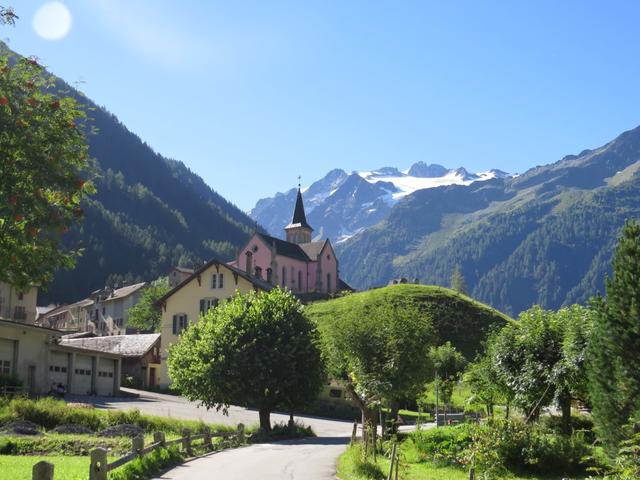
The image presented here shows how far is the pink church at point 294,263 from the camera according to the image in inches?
4077

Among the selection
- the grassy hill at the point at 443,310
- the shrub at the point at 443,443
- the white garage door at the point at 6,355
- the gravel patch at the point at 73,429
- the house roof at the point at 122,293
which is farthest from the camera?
the house roof at the point at 122,293

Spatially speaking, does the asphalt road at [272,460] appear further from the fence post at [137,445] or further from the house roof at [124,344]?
the house roof at [124,344]

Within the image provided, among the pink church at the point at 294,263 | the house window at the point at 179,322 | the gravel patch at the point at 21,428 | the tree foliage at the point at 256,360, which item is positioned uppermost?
the pink church at the point at 294,263

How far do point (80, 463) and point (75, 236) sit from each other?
177535 millimetres

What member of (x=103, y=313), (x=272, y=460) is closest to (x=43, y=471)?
(x=272, y=460)

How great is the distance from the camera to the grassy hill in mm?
77250

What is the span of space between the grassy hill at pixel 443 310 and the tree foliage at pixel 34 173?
62.0m

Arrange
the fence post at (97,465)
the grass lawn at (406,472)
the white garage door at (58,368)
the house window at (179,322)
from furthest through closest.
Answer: the house window at (179,322)
the white garage door at (58,368)
the grass lawn at (406,472)
the fence post at (97,465)

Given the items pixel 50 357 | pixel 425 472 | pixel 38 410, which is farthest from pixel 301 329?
pixel 50 357

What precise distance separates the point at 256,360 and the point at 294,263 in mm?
73698

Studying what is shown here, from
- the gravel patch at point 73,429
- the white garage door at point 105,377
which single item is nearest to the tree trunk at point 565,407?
the gravel patch at point 73,429

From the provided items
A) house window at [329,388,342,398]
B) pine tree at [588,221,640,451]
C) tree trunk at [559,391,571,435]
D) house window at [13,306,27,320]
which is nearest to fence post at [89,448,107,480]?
pine tree at [588,221,640,451]

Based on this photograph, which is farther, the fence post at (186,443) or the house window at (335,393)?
the house window at (335,393)

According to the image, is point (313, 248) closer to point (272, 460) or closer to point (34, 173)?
point (272, 460)
